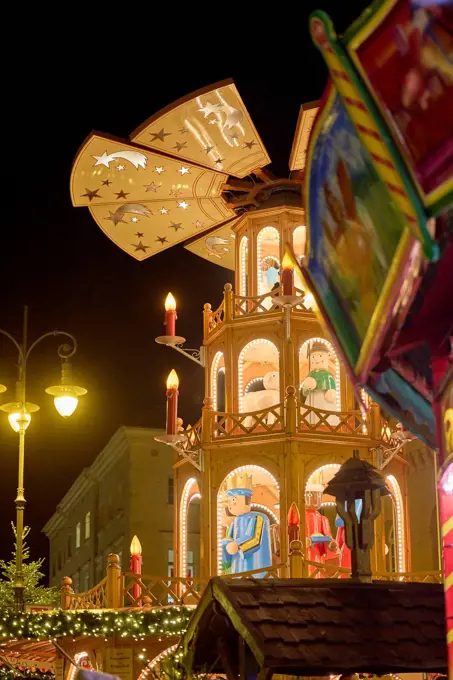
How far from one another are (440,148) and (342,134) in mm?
1360

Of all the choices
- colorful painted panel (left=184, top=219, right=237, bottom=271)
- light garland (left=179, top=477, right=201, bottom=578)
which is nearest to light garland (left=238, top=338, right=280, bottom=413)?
light garland (left=179, top=477, right=201, bottom=578)

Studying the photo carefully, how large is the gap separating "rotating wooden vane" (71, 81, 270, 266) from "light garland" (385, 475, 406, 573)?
702cm

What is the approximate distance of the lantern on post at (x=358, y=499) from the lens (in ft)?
39.4

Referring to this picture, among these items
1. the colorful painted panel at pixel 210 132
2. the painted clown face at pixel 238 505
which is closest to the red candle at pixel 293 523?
the painted clown face at pixel 238 505

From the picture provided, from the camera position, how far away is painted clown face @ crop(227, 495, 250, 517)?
23.1m

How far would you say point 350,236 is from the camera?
9.81 metres

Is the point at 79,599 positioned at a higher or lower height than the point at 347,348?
lower

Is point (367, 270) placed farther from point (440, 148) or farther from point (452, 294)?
point (440, 148)

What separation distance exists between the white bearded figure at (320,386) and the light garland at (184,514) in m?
3.01

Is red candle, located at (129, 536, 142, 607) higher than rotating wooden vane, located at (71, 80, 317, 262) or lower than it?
lower

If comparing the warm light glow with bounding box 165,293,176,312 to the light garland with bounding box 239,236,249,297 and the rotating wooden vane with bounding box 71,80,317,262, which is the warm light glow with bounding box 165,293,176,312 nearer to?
the rotating wooden vane with bounding box 71,80,317,262

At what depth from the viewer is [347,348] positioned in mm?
10594

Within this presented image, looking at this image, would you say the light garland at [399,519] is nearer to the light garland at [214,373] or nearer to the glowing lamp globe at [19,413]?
the light garland at [214,373]

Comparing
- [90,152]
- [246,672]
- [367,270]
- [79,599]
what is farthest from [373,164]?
[79,599]
